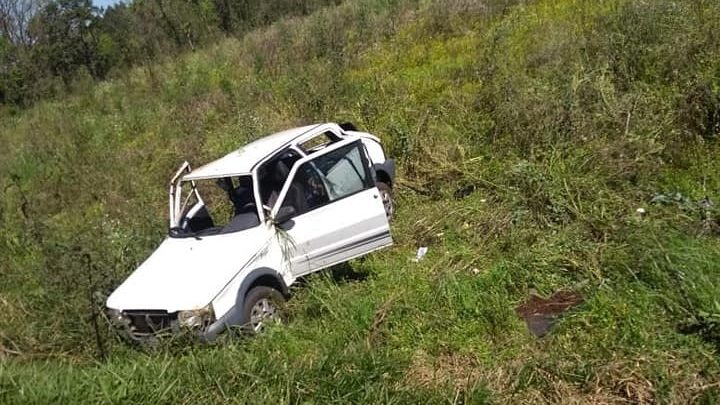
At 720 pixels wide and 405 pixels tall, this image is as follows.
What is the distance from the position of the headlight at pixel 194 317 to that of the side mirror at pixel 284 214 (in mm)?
1115

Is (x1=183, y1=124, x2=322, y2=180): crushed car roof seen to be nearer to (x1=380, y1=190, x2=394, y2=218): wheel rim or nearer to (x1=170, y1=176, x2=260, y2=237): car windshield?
(x1=170, y1=176, x2=260, y2=237): car windshield

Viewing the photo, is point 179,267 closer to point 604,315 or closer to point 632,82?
point 604,315

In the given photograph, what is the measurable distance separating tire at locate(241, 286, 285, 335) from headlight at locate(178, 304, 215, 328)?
0.34 meters

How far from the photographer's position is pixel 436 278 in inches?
215

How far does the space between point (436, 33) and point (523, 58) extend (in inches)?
135

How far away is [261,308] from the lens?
5375mm

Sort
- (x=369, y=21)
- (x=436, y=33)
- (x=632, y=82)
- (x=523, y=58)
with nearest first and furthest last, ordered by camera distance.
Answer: (x=632, y=82), (x=523, y=58), (x=436, y=33), (x=369, y=21)

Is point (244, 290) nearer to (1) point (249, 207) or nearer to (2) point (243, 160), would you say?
(1) point (249, 207)

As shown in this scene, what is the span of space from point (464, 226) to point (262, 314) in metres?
2.52

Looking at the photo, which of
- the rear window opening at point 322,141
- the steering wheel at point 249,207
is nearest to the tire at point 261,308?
the steering wheel at point 249,207

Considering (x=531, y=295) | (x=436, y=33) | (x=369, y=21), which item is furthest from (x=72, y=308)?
(x=369, y=21)

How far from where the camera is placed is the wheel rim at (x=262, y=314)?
205 inches

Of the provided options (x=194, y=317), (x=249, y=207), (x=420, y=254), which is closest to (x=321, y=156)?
(x=249, y=207)

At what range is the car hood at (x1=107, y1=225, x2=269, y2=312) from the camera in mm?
4977
